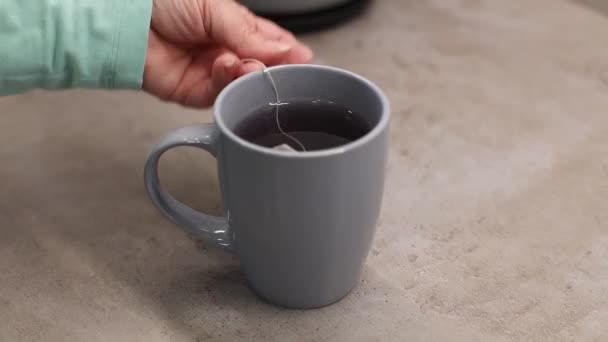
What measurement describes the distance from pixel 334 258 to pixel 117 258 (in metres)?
0.18

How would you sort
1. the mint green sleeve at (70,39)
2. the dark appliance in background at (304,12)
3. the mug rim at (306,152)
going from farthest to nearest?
the dark appliance in background at (304,12)
the mint green sleeve at (70,39)
the mug rim at (306,152)

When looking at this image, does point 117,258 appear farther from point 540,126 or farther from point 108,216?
point 540,126

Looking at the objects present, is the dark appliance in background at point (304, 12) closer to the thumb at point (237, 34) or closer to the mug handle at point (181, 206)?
the thumb at point (237, 34)

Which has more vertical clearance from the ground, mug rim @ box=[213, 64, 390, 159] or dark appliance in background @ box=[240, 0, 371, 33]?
mug rim @ box=[213, 64, 390, 159]

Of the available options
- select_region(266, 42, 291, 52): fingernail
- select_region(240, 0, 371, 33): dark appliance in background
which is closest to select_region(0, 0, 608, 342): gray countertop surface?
select_region(240, 0, 371, 33): dark appliance in background

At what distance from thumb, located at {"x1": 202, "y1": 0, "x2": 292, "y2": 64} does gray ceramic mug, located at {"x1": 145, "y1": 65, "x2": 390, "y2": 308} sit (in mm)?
75

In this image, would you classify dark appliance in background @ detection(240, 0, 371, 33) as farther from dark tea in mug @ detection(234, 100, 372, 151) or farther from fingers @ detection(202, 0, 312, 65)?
dark tea in mug @ detection(234, 100, 372, 151)

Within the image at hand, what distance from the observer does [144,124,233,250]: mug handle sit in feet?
1.47

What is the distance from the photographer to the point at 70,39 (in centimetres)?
50

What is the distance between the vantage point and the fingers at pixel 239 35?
0.54m

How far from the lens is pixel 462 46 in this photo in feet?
2.57

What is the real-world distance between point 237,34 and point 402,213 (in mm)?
192

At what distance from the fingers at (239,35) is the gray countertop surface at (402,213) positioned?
0.12 metres

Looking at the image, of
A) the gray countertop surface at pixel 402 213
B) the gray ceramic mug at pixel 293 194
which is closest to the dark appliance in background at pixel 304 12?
the gray countertop surface at pixel 402 213
